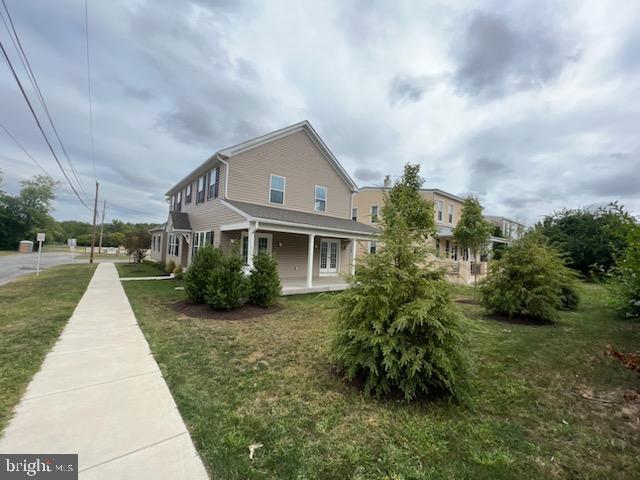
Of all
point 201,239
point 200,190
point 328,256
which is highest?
point 200,190

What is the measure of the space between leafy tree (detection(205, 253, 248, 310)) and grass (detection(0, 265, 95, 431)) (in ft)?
10.7

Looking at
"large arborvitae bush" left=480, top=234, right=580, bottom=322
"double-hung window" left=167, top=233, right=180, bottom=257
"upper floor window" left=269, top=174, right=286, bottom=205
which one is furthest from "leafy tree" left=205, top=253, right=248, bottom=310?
"double-hung window" left=167, top=233, right=180, bottom=257

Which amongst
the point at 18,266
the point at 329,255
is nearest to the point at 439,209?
the point at 329,255

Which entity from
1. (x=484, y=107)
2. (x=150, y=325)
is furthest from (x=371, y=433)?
(x=484, y=107)

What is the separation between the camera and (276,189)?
48.1 feet

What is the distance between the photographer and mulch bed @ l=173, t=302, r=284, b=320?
26.0ft

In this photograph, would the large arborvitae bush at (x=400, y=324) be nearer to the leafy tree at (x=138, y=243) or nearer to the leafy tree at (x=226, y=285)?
the leafy tree at (x=226, y=285)

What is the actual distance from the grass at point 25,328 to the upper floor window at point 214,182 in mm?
6650

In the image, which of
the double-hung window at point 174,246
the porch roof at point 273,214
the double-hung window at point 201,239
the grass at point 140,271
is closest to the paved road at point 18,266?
the grass at point 140,271

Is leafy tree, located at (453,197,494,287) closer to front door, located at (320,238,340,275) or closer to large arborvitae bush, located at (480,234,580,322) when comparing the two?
large arborvitae bush, located at (480,234,580,322)

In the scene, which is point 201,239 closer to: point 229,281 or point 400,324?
point 229,281

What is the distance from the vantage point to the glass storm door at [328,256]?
1677 centimetres

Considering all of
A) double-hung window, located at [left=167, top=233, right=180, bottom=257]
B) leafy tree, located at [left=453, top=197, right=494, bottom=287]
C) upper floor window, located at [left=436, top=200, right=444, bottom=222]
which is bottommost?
double-hung window, located at [left=167, top=233, right=180, bottom=257]

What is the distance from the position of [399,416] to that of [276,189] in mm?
12739
